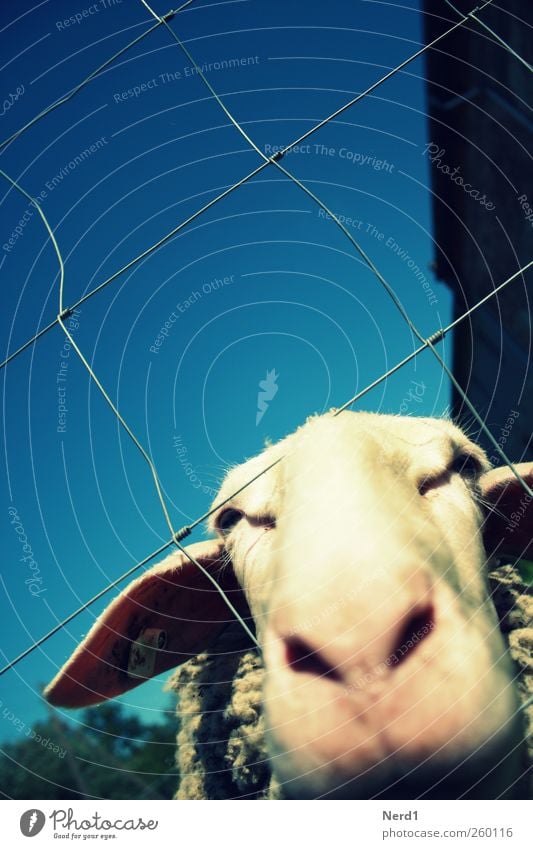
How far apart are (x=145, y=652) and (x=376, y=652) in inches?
31.2

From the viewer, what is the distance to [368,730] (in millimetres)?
848

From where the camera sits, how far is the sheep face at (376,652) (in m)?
0.85

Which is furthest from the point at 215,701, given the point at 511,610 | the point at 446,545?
the point at 446,545

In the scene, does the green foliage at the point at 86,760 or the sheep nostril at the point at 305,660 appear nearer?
the sheep nostril at the point at 305,660

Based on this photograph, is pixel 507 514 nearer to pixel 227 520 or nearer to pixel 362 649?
pixel 227 520

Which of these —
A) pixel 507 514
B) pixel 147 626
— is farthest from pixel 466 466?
pixel 147 626

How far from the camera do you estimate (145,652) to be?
152cm

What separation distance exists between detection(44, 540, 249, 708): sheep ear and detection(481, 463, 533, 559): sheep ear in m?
0.51

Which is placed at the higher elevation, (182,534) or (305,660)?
(182,534)

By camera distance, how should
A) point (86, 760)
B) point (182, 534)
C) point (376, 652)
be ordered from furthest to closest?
point (86, 760) < point (182, 534) < point (376, 652)

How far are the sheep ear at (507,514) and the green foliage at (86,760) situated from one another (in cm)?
76

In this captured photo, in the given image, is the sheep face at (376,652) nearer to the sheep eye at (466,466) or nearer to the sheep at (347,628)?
the sheep at (347,628)

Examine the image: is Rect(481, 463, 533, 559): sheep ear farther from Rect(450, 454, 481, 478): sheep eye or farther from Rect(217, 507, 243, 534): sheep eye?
Rect(217, 507, 243, 534): sheep eye

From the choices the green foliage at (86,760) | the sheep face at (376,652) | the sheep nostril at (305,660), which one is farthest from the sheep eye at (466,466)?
the green foliage at (86,760)
